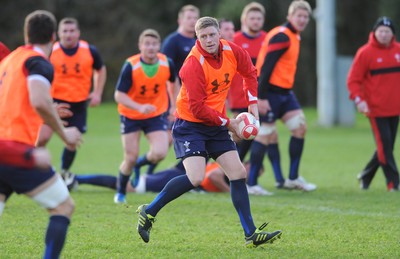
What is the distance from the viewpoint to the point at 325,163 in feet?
47.6

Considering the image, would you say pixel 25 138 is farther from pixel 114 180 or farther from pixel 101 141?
pixel 101 141

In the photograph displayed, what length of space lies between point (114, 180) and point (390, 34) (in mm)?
4168

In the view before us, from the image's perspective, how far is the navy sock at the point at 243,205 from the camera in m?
6.68

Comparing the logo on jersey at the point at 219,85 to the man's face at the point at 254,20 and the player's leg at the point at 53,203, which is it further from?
the man's face at the point at 254,20

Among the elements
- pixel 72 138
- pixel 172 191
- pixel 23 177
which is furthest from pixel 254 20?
pixel 23 177

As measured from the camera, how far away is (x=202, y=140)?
273 inches

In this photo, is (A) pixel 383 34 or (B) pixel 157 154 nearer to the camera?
(B) pixel 157 154

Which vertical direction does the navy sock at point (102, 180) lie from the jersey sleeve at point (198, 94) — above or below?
below

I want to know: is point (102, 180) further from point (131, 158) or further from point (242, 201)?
point (242, 201)

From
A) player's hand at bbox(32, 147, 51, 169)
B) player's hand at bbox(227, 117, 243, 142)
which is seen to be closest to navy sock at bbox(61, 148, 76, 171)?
player's hand at bbox(227, 117, 243, 142)

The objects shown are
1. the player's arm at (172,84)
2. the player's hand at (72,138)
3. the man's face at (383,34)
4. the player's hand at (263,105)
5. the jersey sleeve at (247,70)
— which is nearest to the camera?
the player's hand at (72,138)

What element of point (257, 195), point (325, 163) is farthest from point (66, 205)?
point (325, 163)

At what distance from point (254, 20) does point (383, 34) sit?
179cm

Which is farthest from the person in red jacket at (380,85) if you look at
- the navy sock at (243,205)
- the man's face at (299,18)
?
the navy sock at (243,205)
